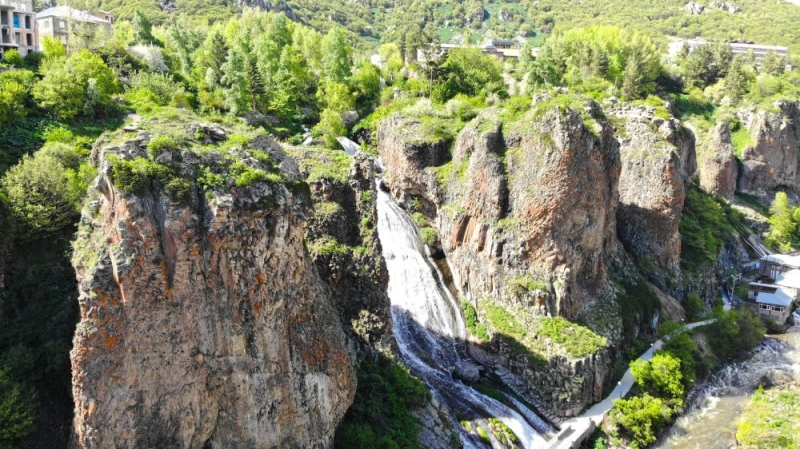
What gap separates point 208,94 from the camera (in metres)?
52.6

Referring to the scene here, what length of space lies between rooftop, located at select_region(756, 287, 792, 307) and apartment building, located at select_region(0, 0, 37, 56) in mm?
72175

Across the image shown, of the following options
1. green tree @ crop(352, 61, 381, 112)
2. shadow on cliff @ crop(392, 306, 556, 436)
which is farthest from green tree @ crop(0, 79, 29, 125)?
green tree @ crop(352, 61, 381, 112)

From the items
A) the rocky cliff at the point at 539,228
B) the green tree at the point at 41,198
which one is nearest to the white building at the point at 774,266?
the rocky cliff at the point at 539,228

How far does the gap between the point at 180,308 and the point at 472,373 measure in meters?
21.7

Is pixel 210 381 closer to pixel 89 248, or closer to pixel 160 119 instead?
pixel 89 248

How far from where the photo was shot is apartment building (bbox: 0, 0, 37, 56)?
155 feet

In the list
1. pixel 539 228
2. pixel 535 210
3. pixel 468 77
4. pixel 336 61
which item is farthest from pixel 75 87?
pixel 468 77

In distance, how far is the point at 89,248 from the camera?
58.5ft

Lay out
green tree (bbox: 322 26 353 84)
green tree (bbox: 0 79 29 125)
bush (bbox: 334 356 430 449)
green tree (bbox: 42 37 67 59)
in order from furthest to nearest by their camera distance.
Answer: green tree (bbox: 322 26 353 84), green tree (bbox: 42 37 67 59), green tree (bbox: 0 79 29 125), bush (bbox: 334 356 430 449)

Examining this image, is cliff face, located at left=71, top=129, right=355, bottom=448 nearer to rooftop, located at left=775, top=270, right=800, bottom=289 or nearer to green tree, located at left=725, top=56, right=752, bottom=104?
rooftop, located at left=775, top=270, right=800, bottom=289

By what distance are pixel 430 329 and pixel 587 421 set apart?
11297mm

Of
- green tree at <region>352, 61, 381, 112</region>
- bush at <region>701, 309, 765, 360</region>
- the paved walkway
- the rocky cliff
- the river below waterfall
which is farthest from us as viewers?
green tree at <region>352, 61, 381, 112</region>

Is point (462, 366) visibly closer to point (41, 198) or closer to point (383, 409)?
point (383, 409)

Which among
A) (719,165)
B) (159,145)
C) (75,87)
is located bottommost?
(719,165)
